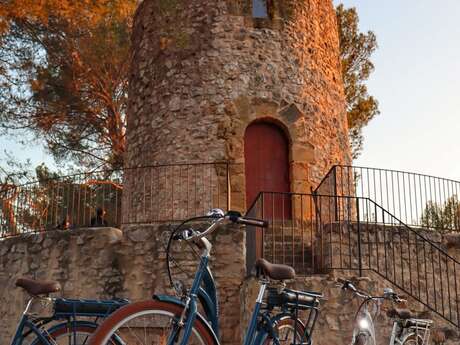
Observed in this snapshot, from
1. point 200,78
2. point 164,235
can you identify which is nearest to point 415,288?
point 164,235

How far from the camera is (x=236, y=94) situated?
1116 centimetres

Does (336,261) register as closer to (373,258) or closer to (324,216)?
(373,258)

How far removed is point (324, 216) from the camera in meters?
11.2

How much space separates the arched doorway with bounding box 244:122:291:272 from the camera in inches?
442

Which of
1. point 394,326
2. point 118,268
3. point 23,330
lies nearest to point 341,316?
point 394,326

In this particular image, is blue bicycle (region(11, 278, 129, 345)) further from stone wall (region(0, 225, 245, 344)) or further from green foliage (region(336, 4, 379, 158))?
green foliage (region(336, 4, 379, 158))

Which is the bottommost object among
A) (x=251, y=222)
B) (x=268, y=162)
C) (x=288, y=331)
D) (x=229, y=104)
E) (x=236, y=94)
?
(x=288, y=331)

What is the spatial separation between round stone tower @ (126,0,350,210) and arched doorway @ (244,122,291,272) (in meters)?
0.02

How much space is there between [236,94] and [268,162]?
54.9 inches

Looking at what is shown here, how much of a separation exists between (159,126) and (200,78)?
1177 mm

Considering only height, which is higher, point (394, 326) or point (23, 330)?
point (23, 330)

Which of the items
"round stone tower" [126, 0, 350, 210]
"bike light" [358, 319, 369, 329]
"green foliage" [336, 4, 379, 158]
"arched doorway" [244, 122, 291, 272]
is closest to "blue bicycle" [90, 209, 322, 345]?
"bike light" [358, 319, 369, 329]

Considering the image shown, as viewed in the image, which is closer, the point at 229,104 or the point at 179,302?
the point at 179,302

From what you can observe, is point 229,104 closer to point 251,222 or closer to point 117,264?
point 117,264
